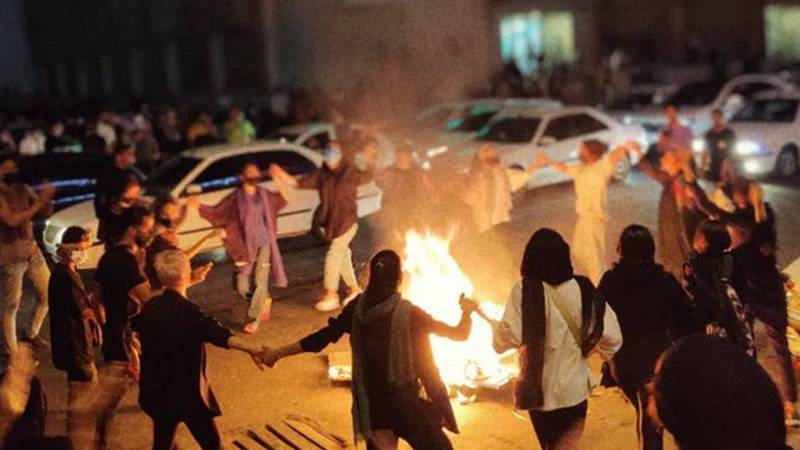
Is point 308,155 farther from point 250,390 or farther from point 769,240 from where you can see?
point 769,240

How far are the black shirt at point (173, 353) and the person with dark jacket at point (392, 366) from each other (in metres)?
0.82

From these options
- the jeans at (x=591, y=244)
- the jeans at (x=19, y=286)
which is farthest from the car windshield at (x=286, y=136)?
the jeans at (x=19, y=286)

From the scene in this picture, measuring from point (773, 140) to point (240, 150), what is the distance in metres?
9.03

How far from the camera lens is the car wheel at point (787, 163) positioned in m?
18.8

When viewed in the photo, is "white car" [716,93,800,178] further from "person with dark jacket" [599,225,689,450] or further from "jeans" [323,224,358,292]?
"person with dark jacket" [599,225,689,450]

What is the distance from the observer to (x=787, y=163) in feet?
61.8

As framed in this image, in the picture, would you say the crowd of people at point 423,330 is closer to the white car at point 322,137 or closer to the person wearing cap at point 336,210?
the person wearing cap at point 336,210

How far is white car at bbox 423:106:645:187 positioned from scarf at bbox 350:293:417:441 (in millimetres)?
12065

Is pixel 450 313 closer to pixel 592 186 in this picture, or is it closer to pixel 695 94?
pixel 592 186

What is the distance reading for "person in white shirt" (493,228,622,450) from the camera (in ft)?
17.6

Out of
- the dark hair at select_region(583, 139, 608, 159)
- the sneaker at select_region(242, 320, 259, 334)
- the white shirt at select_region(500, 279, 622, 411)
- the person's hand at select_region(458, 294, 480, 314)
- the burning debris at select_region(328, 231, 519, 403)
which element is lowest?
the sneaker at select_region(242, 320, 259, 334)

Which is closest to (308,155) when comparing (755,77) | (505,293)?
(505,293)

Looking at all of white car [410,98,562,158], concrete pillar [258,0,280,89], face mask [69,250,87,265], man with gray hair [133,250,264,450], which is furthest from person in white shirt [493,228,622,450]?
concrete pillar [258,0,280,89]

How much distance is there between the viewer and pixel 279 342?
32.4 feet
